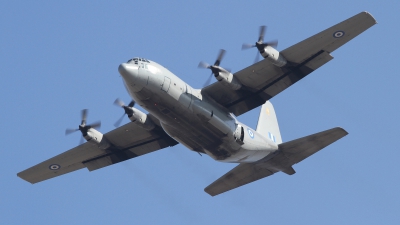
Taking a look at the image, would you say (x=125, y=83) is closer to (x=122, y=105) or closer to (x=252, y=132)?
(x=122, y=105)

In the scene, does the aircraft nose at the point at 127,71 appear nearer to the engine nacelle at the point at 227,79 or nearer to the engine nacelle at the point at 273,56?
the engine nacelle at the point at 227,79

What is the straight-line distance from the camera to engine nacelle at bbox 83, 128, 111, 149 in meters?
39.3

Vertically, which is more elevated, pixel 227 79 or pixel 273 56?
pixel 273 56

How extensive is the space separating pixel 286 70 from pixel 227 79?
3.26m

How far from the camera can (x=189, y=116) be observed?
35469 mm

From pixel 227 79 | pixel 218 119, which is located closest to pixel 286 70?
pixel 227 79

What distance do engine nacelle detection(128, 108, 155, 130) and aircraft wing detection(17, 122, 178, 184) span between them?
2.87ft

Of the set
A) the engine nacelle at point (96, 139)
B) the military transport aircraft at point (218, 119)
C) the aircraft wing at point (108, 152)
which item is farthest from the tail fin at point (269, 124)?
the engine nacelle at point (96, 139)

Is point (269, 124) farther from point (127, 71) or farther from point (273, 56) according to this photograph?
point (127, 71)

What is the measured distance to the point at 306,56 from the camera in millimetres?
36438

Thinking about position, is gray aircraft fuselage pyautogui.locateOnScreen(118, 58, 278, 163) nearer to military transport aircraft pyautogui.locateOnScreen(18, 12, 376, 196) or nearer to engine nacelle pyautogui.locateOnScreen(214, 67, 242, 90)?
military transport aircraft pyautogui.locateOnScreen(18, 12, 376, 196)

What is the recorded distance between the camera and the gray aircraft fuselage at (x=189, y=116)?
112 feet

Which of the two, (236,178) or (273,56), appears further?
(236,178)

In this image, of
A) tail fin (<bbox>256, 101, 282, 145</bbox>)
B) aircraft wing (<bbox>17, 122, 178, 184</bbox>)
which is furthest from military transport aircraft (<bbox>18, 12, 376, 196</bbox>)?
tail fin (<bbox>256, 101, 282, 145</bbox>)
